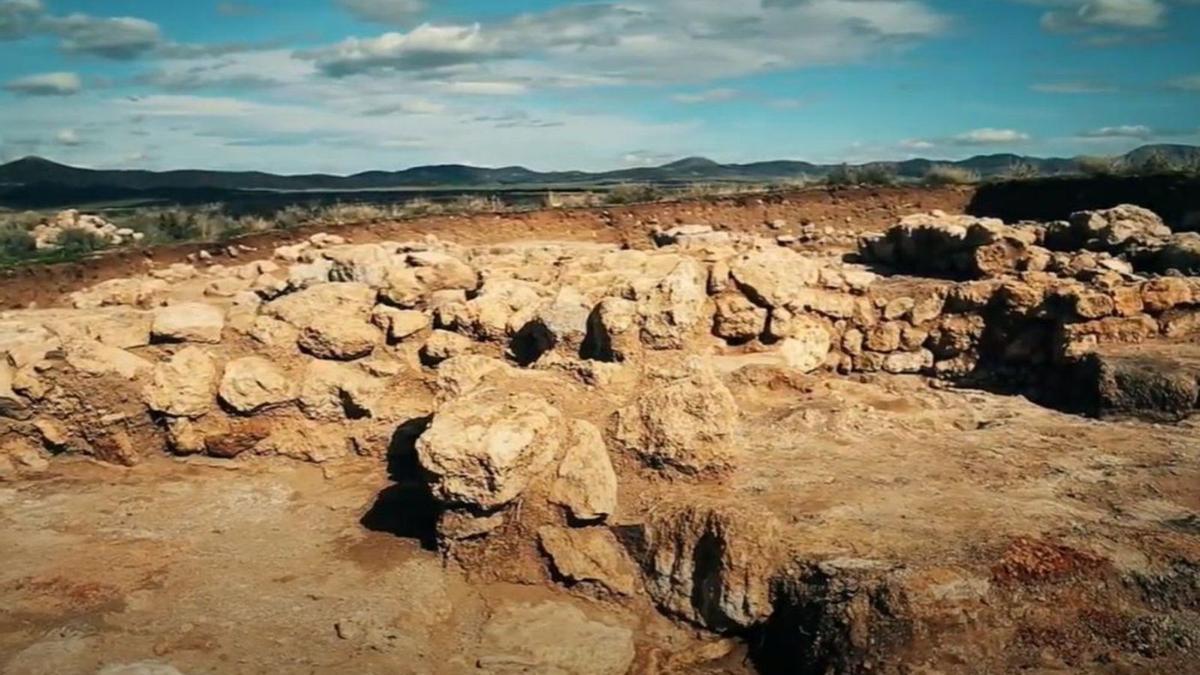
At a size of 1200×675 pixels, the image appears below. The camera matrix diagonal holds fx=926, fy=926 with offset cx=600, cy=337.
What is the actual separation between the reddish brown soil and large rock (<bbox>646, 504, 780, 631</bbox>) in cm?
1336

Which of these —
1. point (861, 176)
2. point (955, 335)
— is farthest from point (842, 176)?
point (955, 335)

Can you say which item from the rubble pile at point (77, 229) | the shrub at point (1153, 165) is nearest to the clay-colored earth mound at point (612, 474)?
the shrub at point (1153, 165)

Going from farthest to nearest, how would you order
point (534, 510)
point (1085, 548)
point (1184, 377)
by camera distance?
point (1184, 377) < point (534, 510) < point (1085, 548)

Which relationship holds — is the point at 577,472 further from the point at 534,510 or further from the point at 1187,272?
the point at 1187,272

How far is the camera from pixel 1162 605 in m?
4.54

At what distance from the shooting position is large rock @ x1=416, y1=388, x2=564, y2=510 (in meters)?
5.55

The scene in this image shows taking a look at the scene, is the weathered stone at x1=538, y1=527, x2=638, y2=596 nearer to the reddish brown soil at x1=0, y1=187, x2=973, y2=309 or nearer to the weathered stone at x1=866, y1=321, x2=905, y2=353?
the weathered stone at x1=866, y1=321, x2=905, y2=353

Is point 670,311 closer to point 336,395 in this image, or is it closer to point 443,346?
point 443,346

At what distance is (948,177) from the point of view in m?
19.7

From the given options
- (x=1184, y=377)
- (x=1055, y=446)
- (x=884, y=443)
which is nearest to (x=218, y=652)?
(x=884, y=443)

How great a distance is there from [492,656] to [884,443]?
3283mm

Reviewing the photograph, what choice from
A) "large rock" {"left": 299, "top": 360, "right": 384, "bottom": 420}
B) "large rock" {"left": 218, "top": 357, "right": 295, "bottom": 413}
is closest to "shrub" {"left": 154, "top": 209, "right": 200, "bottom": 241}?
"large rock" {"left": 218, "top": 357, "right": 295, "bottom": 413}

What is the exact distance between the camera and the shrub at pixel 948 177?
760 inches

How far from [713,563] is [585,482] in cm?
95
